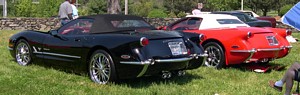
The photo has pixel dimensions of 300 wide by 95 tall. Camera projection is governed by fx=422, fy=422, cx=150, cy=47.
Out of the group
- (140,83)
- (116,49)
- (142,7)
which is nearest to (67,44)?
(116,49)

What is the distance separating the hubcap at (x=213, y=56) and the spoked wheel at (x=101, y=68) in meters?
2.80

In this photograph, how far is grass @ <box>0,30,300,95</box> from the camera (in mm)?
6156

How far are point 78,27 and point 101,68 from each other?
46.4 inches

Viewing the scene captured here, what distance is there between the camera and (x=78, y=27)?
7445mm

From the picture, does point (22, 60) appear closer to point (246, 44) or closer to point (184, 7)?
point (246, 44)

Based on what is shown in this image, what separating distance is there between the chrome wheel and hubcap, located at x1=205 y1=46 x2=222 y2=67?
9.17 feet

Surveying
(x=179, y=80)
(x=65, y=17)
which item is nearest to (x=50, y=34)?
(x=179, y=80)

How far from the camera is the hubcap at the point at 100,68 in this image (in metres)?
6.54

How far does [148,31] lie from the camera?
6953 millimetres

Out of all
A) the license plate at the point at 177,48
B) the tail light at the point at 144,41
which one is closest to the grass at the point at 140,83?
the license plate at the point at 177,48

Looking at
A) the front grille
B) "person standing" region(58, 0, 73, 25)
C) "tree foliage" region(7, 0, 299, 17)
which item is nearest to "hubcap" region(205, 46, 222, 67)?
the front grille

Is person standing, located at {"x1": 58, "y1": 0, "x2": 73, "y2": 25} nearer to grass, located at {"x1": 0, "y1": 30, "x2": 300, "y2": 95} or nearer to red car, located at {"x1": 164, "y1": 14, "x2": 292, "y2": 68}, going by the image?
grass, located at {"x1": 0, "y1": 30, "x2": 300, "y2": 95}

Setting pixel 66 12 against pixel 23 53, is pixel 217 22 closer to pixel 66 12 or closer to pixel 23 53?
pixel 23 53

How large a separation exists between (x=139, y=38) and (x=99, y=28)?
3.57 ft
